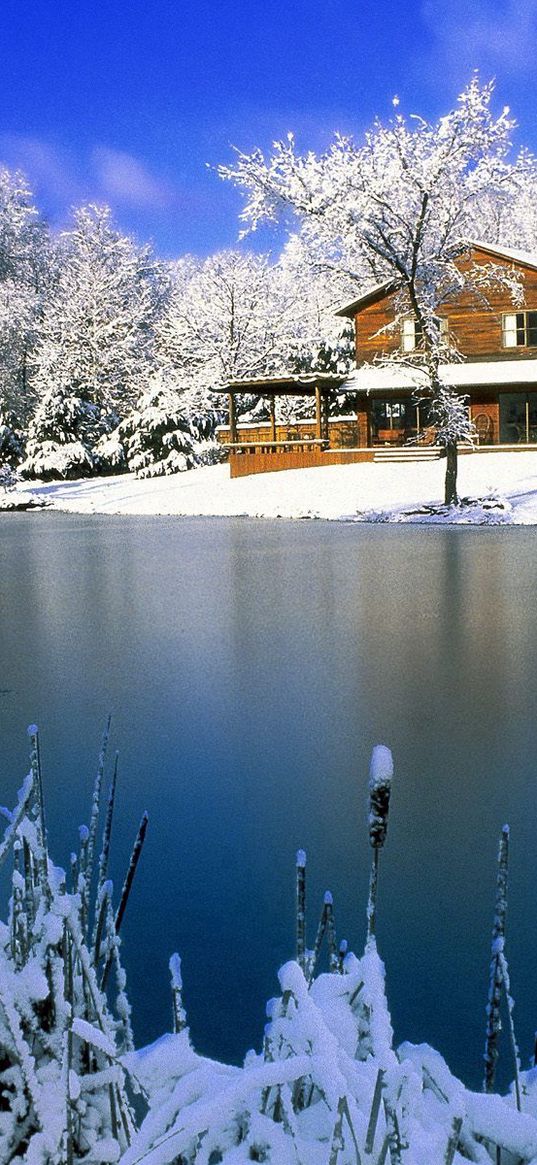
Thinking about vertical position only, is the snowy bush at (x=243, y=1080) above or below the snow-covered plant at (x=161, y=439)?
below

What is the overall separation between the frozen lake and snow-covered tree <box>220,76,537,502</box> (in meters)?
14.3

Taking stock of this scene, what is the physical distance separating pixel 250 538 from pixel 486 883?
59.5 feet

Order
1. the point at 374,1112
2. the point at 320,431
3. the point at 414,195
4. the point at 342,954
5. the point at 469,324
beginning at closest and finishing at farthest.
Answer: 1. the point at 374,1112
2. the point at 342,954
3. the point at 414,195
4. the point at 320,431
5. the point at 469,324

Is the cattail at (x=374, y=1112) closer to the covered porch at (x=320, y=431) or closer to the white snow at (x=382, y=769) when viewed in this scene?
the white snow at (x=382, y=769)

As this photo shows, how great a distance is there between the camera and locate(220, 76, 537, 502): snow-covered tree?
25.9 meters

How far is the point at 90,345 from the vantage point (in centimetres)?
5906

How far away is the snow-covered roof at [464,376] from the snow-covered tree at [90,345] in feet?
47.1

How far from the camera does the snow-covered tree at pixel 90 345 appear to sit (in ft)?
164

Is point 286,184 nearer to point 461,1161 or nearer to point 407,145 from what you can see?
point 407,145

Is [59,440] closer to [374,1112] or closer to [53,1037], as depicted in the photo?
[53,1037]

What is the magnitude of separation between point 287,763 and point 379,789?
4182mm

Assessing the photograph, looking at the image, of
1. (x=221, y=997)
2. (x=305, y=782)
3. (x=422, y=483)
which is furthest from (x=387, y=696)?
(x=422, y=483)

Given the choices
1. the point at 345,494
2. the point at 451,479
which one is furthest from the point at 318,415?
the point at 451,479

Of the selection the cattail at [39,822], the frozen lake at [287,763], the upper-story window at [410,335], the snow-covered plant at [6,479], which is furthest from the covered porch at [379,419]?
the cattail at [39,822]
